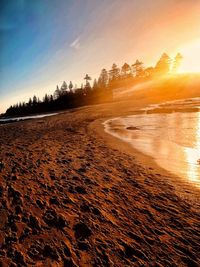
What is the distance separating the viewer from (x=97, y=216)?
4859mm

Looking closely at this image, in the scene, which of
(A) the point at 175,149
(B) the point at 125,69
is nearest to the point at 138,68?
(B) the point at 125,69

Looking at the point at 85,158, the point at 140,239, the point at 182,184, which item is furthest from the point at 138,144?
the point at 140,239

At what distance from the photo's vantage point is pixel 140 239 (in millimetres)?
4043

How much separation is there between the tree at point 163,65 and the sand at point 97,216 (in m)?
95.0

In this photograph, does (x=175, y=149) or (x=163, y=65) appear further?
(x=163, y=65)

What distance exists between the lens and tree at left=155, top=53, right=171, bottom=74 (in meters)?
90.5

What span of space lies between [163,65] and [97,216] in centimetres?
9947

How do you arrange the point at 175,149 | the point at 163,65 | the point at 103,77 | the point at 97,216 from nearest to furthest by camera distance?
1. the point at 97,216
2. the point at 175,149
3. the point at 163,65
4. the point at 103,77

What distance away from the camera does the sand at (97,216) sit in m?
3.67

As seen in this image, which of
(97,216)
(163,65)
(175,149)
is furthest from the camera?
(163,65)

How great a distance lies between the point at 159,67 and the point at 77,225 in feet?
327

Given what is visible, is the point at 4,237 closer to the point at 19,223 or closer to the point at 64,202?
the point at 19,223

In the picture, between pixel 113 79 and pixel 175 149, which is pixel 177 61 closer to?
pixel 113 79

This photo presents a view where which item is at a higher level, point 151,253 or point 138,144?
point 138,144
